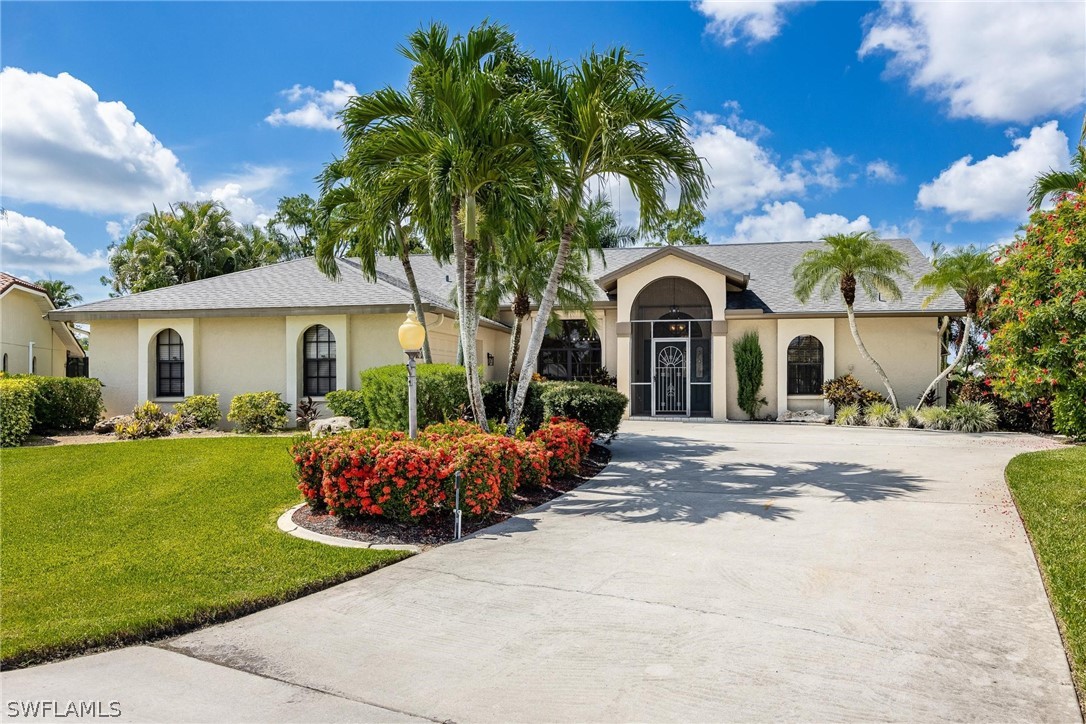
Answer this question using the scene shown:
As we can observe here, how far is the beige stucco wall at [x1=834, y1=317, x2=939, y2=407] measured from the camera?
2061cm

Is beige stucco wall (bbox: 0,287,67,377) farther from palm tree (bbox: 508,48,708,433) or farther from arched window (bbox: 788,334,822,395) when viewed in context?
arched window (bbox: 788,334,822,395)

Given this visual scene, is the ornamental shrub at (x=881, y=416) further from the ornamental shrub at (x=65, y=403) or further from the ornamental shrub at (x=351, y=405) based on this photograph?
the ornamental shrub at (x=65, y=403)

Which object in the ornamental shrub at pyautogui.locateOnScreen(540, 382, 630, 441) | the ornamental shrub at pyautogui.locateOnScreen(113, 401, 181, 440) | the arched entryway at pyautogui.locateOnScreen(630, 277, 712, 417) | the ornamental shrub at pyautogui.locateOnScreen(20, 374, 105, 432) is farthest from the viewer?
the arched entryway at pyautogui.locateOnScreen(630, 277, 712, 417)

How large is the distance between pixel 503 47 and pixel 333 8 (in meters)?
3.01

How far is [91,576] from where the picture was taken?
5.68 meters

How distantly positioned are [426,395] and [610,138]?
5.80 metres

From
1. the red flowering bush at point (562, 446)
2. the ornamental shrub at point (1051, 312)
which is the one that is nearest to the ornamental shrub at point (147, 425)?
the red flowering bush at point (562, 446)

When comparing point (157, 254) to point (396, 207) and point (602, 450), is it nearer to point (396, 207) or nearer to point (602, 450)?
point (396, 207)

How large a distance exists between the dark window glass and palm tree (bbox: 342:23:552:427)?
11.8 meters

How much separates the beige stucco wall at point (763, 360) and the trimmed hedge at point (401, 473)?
14.4m

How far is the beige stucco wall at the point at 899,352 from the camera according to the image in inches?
811

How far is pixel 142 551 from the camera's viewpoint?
645cm

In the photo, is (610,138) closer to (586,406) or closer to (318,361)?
(586,406)

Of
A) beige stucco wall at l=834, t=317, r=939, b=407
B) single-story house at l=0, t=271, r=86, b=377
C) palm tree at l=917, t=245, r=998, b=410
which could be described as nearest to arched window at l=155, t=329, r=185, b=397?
single-story house at l=0, t=271, r=86, b=377
